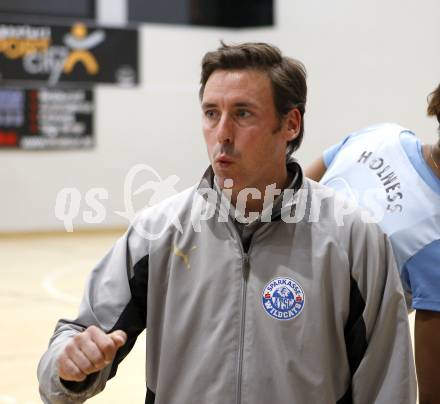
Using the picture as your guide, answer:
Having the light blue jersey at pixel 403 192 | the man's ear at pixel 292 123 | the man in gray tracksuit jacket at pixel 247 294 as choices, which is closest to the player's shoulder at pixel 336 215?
the man in gray tracksuit jacket at pixel 247 294

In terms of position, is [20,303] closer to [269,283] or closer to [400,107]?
[269,283]

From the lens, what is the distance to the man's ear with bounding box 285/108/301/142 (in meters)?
2.00

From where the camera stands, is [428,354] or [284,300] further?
[428,354]

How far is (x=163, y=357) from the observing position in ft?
6.24

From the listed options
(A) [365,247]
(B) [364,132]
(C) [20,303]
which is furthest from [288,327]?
(C) [20,303]

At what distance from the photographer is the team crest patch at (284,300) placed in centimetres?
185

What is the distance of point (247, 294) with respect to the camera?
6.12 ft

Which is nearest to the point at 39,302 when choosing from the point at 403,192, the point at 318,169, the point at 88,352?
the point at 318,169

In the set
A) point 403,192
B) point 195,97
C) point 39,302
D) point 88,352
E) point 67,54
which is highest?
point 67,54

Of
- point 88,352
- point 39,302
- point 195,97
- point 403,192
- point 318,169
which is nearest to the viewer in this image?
point 88,352

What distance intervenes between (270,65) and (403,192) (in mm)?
844

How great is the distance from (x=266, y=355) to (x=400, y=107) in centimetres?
984

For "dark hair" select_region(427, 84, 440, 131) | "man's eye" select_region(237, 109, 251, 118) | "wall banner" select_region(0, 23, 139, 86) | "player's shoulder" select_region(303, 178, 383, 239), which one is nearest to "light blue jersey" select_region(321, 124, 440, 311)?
"dark hair" select_region(427, 84, 440, 131)

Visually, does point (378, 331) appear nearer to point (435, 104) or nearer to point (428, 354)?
point (428, 354)
